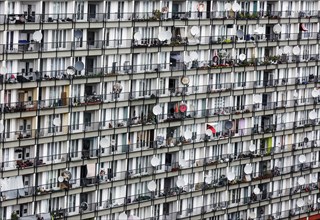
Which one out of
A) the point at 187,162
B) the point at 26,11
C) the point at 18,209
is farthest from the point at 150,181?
the point at 26,11

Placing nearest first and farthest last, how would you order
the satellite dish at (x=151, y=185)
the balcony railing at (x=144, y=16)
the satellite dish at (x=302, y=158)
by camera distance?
the balcony railing at (x=144, y=16) < the satellite dish at (x=151, y=185) < the satellite dish at (x=302, y=158)

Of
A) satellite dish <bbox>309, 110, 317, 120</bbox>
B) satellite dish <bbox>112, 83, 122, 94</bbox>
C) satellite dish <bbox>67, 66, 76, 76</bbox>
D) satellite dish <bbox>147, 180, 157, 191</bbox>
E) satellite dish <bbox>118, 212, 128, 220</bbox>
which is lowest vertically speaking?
satellite dish <bbox>118, 212, 128, 220</bbox>

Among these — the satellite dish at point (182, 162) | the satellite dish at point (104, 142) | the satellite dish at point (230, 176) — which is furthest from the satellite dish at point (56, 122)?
the satellite dish at point (230, 176)

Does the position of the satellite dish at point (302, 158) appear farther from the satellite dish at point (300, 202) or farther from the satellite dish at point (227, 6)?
the satellite dish at point (227, 6)

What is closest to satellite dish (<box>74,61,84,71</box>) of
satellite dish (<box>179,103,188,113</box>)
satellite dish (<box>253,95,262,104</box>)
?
satellite dish (<box>179,103,188,113</box>)

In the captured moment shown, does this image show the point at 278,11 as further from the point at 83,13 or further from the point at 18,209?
the point at 18,209

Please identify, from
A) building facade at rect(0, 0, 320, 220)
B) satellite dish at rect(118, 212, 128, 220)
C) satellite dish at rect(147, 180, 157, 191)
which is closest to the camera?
building facade at rect(0, 0, 320, 220)

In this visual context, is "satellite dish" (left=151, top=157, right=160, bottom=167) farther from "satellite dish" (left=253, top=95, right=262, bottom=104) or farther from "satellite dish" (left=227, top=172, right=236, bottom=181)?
"satellite dish" (left=253, top=95, right=262, bottom=104)

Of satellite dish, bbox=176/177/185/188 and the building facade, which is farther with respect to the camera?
satellite dish, bbox=176/177/185/188

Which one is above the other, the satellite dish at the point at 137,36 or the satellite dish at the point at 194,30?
the satellite dish at the point at 194,30
